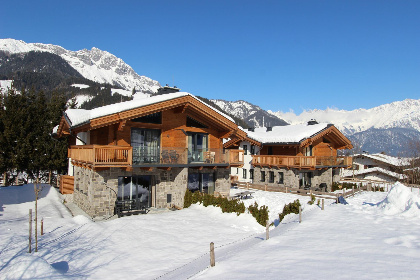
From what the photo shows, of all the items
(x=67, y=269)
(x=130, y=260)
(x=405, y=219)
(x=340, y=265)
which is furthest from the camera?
(x=405, y=219)

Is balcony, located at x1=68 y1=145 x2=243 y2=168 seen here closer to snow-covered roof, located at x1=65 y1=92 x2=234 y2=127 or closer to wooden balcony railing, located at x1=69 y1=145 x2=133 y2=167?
wooden balcony railing, located at x1=69 y1=145 x2=133 y2=167

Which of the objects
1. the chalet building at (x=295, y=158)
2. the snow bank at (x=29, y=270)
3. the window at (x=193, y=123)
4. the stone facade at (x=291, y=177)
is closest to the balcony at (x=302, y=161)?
the chalet building at (x=295, y=158)

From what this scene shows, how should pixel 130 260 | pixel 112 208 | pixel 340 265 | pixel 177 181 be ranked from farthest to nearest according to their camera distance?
pixel 177 181, pixel 112 208, pixel 130 260, pixel 340 265

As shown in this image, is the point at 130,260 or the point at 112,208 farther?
the point at 112,208

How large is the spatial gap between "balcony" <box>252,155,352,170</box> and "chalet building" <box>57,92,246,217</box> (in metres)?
7.96

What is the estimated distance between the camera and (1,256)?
10016 millimetres

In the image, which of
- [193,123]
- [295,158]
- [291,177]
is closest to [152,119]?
[193,123]

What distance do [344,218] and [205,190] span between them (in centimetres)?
1004

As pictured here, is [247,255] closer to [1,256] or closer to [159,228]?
[159,228]

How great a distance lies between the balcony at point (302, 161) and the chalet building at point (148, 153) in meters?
7.96

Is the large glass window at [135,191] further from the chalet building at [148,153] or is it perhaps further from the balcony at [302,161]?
the balcony at [302,161]

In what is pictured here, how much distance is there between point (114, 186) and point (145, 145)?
10.7 ft

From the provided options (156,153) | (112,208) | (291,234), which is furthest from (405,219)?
(112,208)

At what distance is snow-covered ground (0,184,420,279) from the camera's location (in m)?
Answer: 8.58
